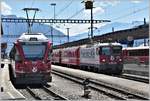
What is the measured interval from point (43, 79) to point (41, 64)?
2.56 ft

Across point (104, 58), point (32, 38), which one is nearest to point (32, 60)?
point (32, 38)

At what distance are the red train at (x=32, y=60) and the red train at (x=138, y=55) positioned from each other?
23398mm

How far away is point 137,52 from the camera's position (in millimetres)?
49469

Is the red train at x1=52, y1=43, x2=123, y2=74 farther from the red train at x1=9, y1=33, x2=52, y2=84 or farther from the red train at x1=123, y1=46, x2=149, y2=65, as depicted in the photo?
the red train at x1=9, y1=33, x2=52, y2=84

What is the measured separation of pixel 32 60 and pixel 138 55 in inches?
1139

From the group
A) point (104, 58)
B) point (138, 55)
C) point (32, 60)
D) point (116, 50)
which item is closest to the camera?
point (32, 60)

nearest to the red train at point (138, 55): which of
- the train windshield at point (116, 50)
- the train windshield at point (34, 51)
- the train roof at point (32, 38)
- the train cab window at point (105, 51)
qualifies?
the train windshield at point (116, 50)

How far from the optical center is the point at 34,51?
21.8 m

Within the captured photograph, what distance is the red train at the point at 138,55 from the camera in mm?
45938

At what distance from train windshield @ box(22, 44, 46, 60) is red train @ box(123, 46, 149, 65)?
23.5 meters

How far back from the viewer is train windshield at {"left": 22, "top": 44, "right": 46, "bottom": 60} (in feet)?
71.2

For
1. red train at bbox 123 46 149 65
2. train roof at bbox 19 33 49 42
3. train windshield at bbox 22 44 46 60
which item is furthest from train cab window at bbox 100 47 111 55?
train windshield at bbox 22 44 46 60

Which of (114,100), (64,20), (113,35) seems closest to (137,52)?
(113,35)

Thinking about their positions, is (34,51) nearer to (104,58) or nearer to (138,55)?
(104,58)
